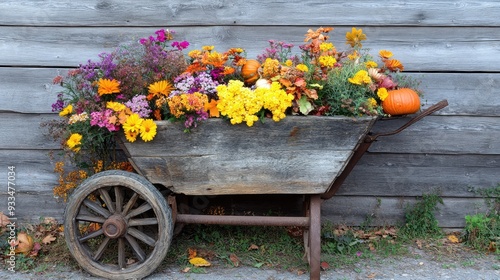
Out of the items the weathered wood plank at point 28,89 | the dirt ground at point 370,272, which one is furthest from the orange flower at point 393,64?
the weathered wood plank at point 28,89

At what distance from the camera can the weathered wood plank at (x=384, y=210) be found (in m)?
3.38

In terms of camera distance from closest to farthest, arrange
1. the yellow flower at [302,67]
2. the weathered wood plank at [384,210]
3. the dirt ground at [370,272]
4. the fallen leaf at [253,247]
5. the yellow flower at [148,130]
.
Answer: the yellow flower at [148,130] < the yellow flower at [302,67] < the dirt ground at [370,272] < the fallen leaf at [253,247] < the weathered wood plank at [384,210]

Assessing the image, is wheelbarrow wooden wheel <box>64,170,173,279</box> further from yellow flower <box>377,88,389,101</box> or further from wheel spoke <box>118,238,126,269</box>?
yellow flower <box>377,88,389,101</box>

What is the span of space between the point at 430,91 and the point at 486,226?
891 mm

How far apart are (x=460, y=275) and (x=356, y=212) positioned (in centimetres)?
76

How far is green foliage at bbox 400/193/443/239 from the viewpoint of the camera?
3.28 m

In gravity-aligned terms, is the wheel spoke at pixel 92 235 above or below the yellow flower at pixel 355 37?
below

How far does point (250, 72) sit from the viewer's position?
9.00 ft

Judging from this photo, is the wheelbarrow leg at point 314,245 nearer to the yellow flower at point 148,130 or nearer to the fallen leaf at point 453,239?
the yellow flower at point 148,130

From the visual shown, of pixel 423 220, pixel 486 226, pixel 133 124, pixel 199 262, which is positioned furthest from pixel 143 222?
pixel 486 226

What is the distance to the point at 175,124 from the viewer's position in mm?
2531

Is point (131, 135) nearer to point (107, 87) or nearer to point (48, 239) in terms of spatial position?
point (107, 87)

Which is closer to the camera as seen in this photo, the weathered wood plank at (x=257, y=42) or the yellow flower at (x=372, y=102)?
the yellow flower at (x=372, y=102)

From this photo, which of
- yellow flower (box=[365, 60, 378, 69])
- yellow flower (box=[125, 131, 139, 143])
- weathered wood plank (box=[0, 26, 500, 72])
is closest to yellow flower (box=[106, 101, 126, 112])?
yellow flower (box=[125, 131, 139, 143])
